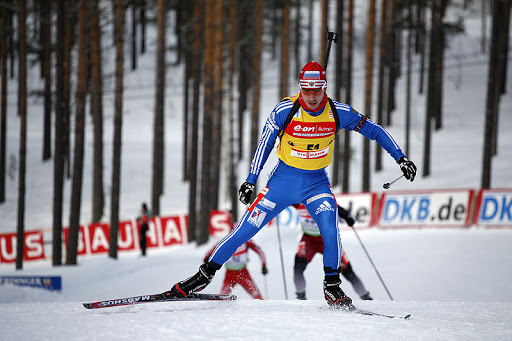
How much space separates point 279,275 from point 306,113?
8.22 m

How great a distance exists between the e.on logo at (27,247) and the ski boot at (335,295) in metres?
15.5

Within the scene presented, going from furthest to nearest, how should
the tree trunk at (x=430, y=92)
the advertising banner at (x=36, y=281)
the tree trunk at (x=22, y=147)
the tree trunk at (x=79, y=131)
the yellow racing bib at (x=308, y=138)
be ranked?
1. the tree trunk at (x=430, y=92)
2. the tree trunk at (x=22, y=147)
3. the tree trunk at (x=79, y=131)
4. the advertising banner at (x=36, y=281)
5. the yellow racing bib at (x=308, y=138)

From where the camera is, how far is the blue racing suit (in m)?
5.23

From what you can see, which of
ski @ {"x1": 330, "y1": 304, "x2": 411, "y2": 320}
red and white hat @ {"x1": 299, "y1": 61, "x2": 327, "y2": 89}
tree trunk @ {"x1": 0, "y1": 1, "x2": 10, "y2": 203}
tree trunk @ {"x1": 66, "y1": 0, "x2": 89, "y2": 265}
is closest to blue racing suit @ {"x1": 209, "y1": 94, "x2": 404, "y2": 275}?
red and white hat @ {"x1": 299, "y1": 61, "x2": 327, "y2": 89}

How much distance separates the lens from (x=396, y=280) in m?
11.6

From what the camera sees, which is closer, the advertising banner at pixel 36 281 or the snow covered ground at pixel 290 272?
the snow covered ground at pixel 290 272

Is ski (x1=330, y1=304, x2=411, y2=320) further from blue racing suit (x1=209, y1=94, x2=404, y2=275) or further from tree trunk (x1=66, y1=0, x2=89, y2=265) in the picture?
tree trunk (x1=66, y1=0, x2=89, y2=265)

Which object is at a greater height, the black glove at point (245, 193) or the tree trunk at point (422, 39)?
the tree trunk at point (422, 39)

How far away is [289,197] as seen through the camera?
209 inches

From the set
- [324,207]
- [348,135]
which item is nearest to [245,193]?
[324,207]

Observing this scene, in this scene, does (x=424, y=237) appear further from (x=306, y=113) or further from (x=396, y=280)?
(x=306, y=113)

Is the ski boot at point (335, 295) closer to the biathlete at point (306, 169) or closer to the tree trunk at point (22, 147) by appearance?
the biathlete at point (306, 169)

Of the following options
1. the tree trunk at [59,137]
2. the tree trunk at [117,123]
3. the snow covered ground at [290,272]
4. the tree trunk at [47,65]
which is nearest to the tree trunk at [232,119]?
the snow covered ground at [290,272]

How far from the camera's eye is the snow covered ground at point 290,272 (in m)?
4.25
